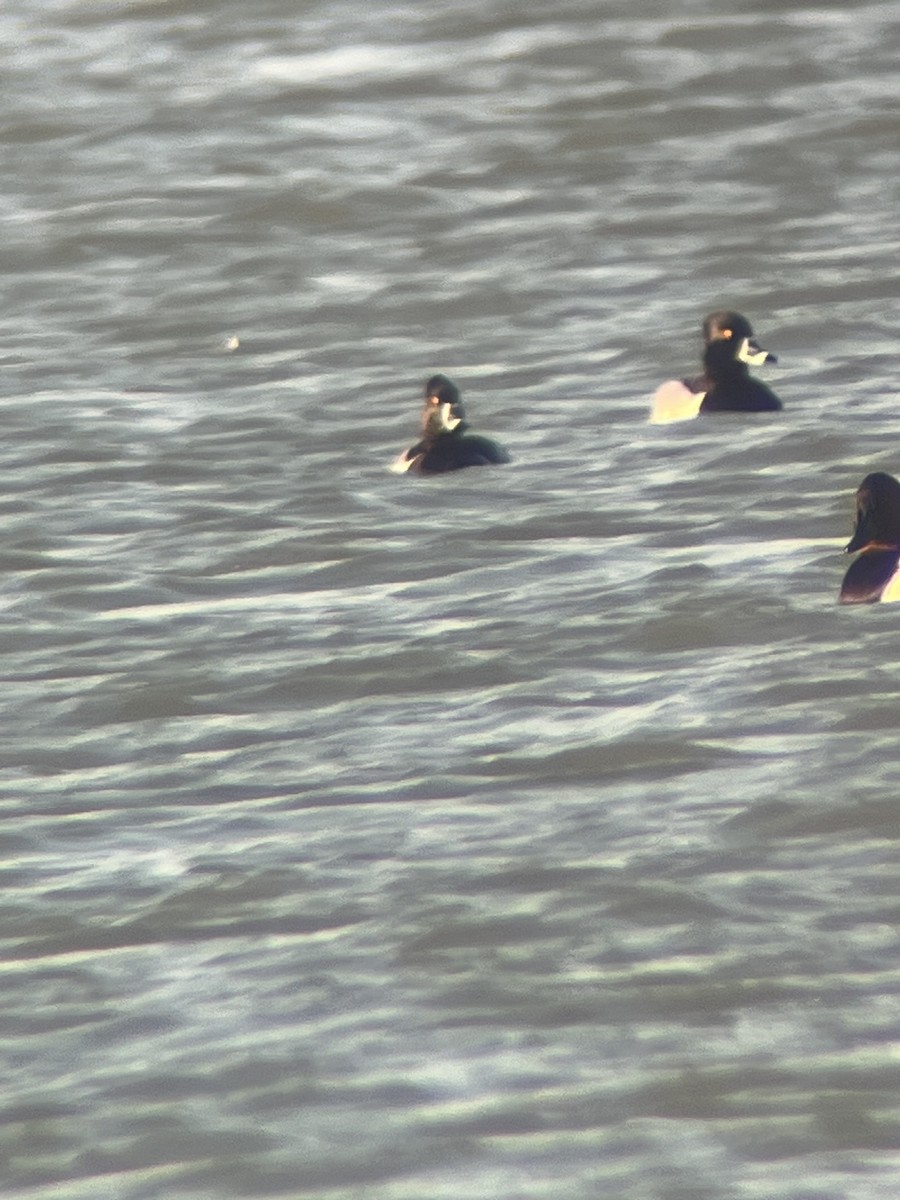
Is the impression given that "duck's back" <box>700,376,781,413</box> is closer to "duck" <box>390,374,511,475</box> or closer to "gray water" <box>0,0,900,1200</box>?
"gray water" <box>0,0,900,1200</box>

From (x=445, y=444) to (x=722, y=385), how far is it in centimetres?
131

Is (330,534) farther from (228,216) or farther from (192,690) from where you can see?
(228,216)

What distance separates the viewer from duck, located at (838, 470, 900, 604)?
28.8 ft

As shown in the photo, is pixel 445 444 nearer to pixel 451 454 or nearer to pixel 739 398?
pixel 451 454

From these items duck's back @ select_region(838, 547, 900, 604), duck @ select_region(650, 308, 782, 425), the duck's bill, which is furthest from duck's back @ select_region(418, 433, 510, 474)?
duck's back @ select_region(838, 547, 900, 604)

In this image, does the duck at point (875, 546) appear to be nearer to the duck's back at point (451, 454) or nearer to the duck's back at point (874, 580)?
the duck's back at point (874, 580)

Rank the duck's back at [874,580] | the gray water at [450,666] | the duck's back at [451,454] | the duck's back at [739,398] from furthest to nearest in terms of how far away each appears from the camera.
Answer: the duck's back at [739,398], the duck's back at [451,454], the duck's back at [874,580], the gray water at [450,666]

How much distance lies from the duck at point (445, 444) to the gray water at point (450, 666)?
0.09 m

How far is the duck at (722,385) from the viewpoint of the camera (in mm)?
11141

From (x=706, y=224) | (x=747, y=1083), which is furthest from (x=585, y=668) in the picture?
(x=706, y=224)

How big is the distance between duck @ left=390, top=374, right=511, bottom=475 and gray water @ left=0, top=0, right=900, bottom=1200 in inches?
3.5

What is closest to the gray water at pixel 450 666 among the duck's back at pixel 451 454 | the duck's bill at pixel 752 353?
the duck's back at pixel 451 454

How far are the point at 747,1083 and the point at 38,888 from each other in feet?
6.90

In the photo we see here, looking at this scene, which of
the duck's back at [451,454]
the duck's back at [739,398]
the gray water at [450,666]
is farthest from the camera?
the duck's back at [739,398]
